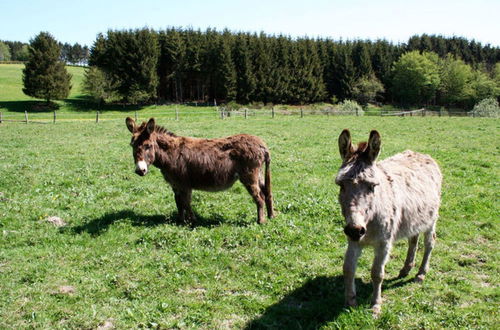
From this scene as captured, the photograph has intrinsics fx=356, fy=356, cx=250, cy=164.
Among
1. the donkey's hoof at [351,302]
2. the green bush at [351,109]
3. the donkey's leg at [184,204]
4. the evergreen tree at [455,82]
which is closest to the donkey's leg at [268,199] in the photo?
the donkey's leg at [184,204]

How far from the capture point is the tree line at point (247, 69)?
64.5m

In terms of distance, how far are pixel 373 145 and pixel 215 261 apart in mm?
3684

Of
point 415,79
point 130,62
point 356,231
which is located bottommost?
point 356,231

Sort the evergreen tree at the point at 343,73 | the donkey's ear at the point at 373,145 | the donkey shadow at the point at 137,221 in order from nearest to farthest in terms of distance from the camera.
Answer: the donkey's ear at the point at 373,145
the donkey shadow at the point at 137,221
the evergreen tree at the point at 343,73

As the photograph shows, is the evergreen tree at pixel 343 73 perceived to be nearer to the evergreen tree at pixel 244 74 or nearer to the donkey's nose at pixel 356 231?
the evergreen tree at pixel 244 74

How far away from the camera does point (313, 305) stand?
17.2 feet

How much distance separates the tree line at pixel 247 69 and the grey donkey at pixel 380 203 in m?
61.8

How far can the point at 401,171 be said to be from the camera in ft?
18.5

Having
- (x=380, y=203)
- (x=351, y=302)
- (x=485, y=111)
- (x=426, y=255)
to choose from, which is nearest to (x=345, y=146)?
(x=380, y=203)

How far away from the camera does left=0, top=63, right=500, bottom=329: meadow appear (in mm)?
5059

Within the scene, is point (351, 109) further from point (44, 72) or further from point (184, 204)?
point (44, 72)

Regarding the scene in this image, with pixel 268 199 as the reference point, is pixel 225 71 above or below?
above

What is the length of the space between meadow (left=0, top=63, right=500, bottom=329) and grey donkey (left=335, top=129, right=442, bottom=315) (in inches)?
23.1

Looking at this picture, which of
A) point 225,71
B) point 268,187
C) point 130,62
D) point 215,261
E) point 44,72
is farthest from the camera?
point 225,71
